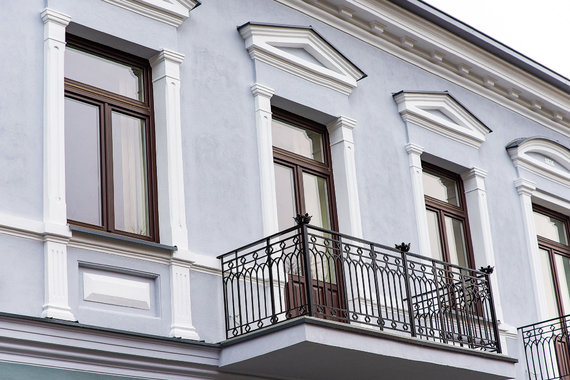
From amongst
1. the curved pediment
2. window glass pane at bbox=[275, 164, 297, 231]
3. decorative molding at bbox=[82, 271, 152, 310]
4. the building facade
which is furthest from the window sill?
the curved pediment

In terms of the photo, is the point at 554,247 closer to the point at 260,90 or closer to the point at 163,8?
the point at 260,90

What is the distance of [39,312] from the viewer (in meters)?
9.03

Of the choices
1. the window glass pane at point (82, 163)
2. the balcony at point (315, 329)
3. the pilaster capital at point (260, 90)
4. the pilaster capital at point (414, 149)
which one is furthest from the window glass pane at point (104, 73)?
the pilaster capital at point (414, 149)

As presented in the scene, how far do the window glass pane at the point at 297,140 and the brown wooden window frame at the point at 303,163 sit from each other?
5cm

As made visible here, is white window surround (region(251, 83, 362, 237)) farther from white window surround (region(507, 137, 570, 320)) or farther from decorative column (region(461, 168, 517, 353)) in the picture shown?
white window surround (region(507, 137, 570, 320))

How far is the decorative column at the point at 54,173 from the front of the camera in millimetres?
9164

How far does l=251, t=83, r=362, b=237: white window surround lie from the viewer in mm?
11477

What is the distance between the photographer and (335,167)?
12.9m

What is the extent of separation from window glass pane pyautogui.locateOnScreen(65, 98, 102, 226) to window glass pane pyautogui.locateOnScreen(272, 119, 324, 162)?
2.68 m

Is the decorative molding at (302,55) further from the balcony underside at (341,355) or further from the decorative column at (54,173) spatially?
the balcony underside at (341,355)

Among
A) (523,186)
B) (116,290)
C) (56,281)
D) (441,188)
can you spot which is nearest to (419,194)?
(441,188)

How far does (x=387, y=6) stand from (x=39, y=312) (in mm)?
Answer: 7174

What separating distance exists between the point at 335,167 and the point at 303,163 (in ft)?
1.64

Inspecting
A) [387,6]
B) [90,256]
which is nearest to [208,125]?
[90,256]
